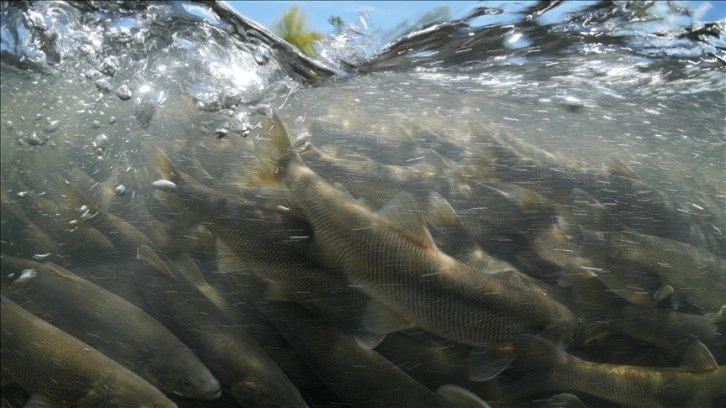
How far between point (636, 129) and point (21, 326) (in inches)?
314

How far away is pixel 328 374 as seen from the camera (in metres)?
2.47

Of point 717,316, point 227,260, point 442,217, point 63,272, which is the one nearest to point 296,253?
point 227,260

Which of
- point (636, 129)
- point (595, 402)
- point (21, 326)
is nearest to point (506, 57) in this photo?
point (636, 129)

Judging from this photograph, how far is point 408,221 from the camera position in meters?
2.41

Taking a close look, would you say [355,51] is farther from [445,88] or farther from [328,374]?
[328,374]

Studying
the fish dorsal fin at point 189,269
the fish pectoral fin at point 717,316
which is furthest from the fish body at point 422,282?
the fish pectoral fin at point 717,316

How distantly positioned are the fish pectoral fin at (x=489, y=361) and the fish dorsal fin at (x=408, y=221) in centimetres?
48

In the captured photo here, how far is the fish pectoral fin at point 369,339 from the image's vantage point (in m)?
2.36

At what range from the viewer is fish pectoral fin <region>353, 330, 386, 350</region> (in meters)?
2.36

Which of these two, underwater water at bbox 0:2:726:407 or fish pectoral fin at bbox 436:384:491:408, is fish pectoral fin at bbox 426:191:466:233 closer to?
underwater water at bbox 0:2:726:407

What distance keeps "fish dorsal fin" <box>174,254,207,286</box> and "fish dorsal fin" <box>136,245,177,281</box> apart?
69 mm

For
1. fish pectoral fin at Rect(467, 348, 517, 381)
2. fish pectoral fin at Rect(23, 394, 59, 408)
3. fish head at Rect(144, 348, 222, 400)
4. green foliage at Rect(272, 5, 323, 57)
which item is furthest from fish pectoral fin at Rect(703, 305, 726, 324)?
green foliage at Rect(272, 5, 323, 57)

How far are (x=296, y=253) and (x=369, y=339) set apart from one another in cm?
47

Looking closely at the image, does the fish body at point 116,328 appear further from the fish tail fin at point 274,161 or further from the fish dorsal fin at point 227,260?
the fish tail fin at point 274,161
